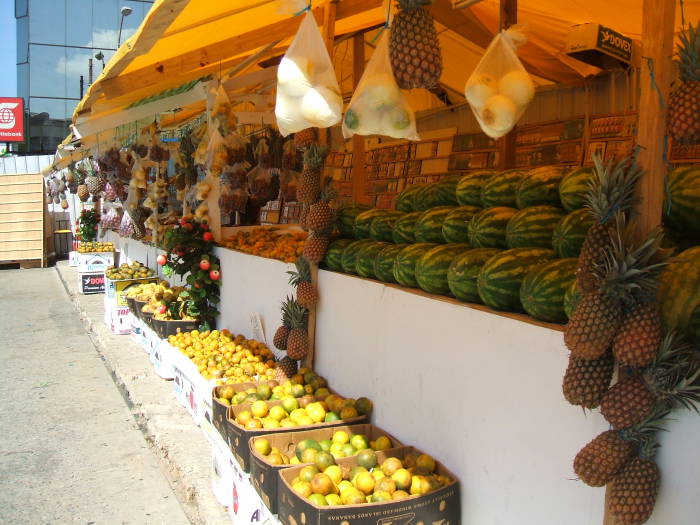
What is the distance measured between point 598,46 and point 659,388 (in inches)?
184

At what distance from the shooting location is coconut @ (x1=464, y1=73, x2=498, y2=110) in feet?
6.96

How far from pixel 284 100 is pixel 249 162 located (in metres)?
5.10

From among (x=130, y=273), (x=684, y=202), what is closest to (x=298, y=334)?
(x=684, y=202)

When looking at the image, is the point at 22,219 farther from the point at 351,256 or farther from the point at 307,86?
the point at 307,86

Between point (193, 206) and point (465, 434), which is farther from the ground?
point (193, 206)

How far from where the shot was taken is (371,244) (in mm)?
3617

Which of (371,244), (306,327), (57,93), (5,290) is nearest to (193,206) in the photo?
(306,327)

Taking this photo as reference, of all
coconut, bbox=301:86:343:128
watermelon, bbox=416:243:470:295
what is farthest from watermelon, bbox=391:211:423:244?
coconut, bbox=301:86:343:128

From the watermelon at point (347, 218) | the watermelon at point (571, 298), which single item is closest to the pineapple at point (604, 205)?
the watermelon at point (571, 298)

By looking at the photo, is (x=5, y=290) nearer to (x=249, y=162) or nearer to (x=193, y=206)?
(x=193, y=206)

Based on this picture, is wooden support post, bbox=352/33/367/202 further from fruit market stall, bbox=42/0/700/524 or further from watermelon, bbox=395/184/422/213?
watermelon, bbox=395/184/422/213

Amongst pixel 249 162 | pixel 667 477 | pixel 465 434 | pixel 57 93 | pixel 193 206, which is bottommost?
pixel 465 434

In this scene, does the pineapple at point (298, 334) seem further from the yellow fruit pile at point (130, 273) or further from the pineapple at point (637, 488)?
the yellow fruit pile at point (130, 273)

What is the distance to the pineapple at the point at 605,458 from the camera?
1.64 metres
